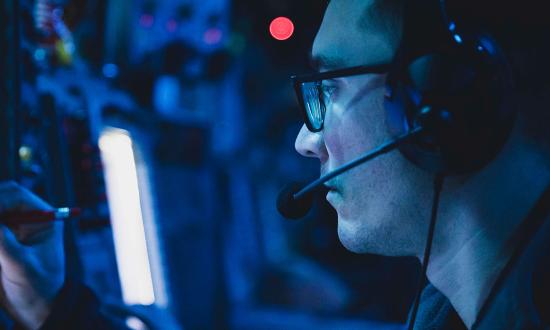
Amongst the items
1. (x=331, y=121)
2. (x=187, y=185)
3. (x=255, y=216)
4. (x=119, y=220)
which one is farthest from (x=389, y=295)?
(x=331, y=121)

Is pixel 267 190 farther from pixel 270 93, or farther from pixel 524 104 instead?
pixel 524 104

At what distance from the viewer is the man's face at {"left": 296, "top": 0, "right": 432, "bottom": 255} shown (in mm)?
859

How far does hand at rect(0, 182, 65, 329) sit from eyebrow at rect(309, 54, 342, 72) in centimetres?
57

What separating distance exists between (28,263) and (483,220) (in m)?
0.80

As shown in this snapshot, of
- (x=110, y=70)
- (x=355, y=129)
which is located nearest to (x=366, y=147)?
(x=355, y=129)

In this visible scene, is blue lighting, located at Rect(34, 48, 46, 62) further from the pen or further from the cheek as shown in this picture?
the cheek

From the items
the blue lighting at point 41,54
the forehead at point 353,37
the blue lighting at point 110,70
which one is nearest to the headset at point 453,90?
the forehead at point 353,37

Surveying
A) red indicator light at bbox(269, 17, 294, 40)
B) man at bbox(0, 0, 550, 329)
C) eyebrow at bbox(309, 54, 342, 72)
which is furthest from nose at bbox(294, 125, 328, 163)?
red indicator light at bbox(269, 17, 294, 40)

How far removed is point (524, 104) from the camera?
0.78 meters

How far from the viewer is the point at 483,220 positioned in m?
0.80

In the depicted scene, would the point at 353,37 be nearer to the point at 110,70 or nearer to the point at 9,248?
the point at 9,248

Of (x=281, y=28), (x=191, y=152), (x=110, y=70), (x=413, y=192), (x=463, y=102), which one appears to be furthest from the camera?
Answer: (x=281, y=28)

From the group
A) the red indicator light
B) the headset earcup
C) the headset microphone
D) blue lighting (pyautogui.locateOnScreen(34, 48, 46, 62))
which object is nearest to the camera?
the headset earcup

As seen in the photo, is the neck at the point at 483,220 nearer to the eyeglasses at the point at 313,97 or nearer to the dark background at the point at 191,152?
the eyeglasses at the point at 313,97
